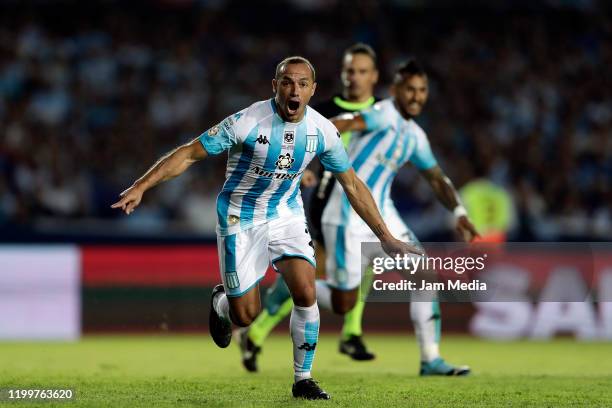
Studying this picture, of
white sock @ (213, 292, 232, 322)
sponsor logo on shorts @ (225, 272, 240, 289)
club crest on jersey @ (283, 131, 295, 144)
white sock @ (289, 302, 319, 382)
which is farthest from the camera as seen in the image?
white sock @ (213, 292, 232, 322)

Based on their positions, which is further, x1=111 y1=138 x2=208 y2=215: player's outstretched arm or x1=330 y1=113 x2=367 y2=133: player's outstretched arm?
x1=330 y1=113 x2=367 y2=133: player's outstretched arm

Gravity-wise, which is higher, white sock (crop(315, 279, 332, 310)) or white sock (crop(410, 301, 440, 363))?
white sock (crop(315, 279, 332, 310))

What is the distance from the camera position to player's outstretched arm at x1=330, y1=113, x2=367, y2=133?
876 centimetres

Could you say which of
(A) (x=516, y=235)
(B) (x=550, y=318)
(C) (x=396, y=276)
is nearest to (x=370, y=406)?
(C) (x=396, y=276)

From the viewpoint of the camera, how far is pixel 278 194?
7.42m

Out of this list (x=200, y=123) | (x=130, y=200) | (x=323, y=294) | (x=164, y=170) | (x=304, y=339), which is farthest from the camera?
(x=200, y=123)

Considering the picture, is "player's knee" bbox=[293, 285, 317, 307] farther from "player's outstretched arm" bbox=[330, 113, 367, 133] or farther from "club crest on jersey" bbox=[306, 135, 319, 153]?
"player's outstretched arm" bbox=[330, 113, 367, 133]

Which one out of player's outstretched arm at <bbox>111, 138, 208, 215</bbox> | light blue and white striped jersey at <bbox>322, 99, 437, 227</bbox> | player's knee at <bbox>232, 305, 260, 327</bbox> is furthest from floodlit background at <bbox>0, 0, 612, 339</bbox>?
player's outstretched arm at <bbox>111, 138, 208, 215</bbox>

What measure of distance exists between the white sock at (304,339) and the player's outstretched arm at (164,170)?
1218 millimetres

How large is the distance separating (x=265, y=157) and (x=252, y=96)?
9.78 metres

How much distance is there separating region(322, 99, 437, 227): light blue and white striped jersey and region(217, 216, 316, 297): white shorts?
6.36 feet

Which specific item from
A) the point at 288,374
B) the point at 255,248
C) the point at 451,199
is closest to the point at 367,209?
the point at 255,248

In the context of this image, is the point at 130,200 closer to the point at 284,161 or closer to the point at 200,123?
the point at 284,161

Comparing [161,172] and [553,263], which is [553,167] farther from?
[161,172]
